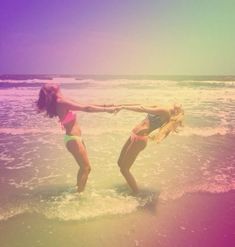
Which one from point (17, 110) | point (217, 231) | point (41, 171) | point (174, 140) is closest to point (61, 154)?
point (41, 171)

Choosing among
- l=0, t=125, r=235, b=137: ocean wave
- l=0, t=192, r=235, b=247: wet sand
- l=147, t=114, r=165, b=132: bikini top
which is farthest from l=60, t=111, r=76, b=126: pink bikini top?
l=0, t=125, r=235, b=137: ocean wave

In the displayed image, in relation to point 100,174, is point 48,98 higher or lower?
higher

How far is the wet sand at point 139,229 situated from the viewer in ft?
13.8

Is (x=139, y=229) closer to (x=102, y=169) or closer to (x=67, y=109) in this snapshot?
(x=67, y=109)

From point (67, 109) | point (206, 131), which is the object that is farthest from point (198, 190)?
point (206, 131)

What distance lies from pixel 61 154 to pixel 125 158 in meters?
2.90

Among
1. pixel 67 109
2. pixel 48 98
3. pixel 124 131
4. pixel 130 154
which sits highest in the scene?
pixel 48 98

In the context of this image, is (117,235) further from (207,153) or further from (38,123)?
(38,123)

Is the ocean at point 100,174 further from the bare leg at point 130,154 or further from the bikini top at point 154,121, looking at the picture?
the bikini top at point 154,121

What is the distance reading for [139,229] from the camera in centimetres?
449

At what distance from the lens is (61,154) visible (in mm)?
8039

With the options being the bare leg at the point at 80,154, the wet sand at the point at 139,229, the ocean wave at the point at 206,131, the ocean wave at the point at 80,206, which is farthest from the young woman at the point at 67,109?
the ocean wave at the point at 206,131

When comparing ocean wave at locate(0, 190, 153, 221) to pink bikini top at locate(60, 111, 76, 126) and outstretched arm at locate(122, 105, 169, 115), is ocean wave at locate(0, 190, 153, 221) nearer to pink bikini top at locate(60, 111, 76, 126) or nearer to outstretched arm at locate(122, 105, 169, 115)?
pink bikini top at locate(60, 111, 76, 126)

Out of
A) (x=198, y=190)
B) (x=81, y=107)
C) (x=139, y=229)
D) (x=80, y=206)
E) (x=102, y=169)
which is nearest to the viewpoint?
(x=139, y=229)
